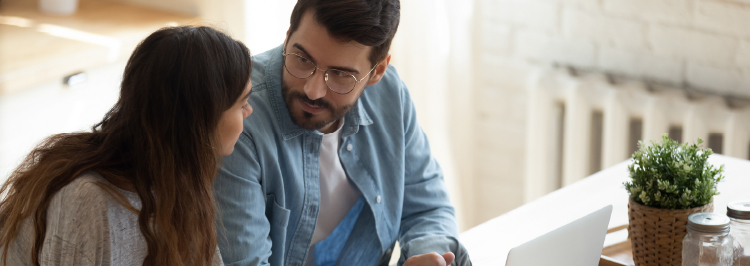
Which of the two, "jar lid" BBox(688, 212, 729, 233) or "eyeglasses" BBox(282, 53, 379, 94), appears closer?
"jar lid" BBox(688, 212, 729, 233)

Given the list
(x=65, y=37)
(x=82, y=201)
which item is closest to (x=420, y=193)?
(x=82, y=201)

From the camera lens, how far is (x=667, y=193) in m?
1.11

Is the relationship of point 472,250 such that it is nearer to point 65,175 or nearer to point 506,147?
point 65,175

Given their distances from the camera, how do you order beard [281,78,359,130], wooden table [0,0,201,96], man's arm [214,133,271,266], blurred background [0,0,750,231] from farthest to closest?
blurred background [0,0,750,231]
wooden table [0,0,201,96]
beard [281,78,359,130]
man's arm [214,133,271,266]

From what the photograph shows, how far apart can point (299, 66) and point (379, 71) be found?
0.56 feet

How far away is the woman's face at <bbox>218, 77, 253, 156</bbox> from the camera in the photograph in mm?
1032

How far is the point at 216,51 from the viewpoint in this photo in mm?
995

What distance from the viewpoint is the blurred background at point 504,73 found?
6.16ft

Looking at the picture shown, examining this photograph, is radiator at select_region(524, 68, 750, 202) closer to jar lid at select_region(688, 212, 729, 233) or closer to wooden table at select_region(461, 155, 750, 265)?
wooden table at select_region(461, 155, 750, 265)

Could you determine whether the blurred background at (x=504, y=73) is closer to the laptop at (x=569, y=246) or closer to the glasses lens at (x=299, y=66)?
the glasses lens at (x=299, y=66)

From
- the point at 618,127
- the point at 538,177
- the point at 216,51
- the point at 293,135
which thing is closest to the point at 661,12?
the point at 618,127

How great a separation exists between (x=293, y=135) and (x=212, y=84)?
11.5 inches

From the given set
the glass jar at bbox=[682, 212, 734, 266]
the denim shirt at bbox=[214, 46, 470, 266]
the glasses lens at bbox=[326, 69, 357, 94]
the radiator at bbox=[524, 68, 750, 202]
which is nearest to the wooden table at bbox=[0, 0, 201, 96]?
the denim shirt at bbox=[214, 46, 470, 266]

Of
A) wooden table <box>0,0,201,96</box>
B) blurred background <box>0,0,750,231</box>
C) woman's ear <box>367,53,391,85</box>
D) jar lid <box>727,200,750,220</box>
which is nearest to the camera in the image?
jar lid <box>727,200,750,220</box>
